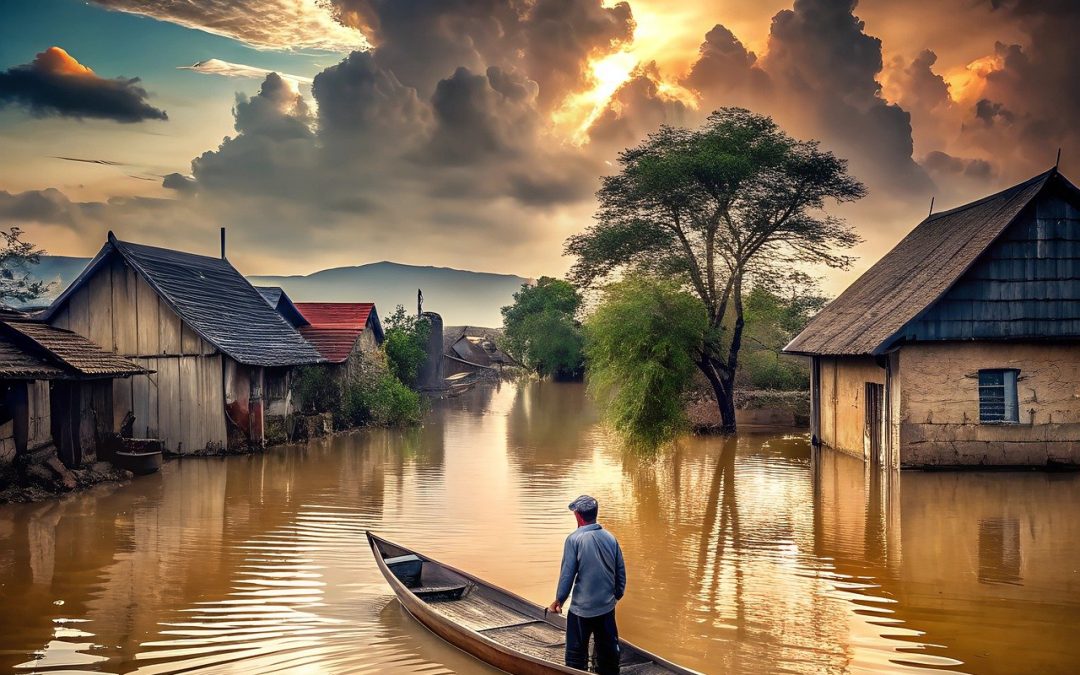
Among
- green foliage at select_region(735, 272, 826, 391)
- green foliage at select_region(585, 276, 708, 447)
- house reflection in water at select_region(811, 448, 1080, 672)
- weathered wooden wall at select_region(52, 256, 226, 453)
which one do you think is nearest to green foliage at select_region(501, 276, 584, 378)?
green foliage at select_region(735, 272, 826, 391)

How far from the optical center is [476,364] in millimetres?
70125

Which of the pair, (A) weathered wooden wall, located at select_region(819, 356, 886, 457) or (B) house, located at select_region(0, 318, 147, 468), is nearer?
(B) house, located at select_region(0, 318, 147, 468)

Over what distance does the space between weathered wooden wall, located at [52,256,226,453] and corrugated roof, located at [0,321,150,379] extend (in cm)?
109

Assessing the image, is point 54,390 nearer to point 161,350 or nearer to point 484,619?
point 161,350

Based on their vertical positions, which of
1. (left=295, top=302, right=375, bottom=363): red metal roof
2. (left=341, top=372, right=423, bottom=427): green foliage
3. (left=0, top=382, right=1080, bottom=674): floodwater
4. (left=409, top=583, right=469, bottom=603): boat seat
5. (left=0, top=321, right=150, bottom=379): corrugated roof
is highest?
(left=295, top=302, right=375, bottom=363): red metal roof

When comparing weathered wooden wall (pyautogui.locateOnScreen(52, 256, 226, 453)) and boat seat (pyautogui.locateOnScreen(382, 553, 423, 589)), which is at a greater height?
weathered wooden wall (pyautogui.locateOnScreen(52, 256, 226, 453))

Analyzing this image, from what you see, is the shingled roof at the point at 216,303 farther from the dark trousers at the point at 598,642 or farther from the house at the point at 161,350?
the dark trousers at the point at 598,642

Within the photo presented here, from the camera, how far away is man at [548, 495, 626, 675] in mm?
7582

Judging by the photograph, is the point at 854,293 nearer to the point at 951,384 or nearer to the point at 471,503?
the point at 951,384

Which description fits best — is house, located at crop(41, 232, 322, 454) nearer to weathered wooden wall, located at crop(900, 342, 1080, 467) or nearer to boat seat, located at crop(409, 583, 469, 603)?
boat seat, located at crop(409, 583, 469, 603)

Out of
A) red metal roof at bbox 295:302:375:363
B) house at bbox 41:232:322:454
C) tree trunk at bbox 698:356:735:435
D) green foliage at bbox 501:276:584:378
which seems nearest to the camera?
house at bbox 41:232:322:454

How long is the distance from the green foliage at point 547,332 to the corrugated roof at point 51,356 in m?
42.8

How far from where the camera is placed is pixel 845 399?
24188 mm

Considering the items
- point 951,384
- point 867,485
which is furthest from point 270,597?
point 951,384
